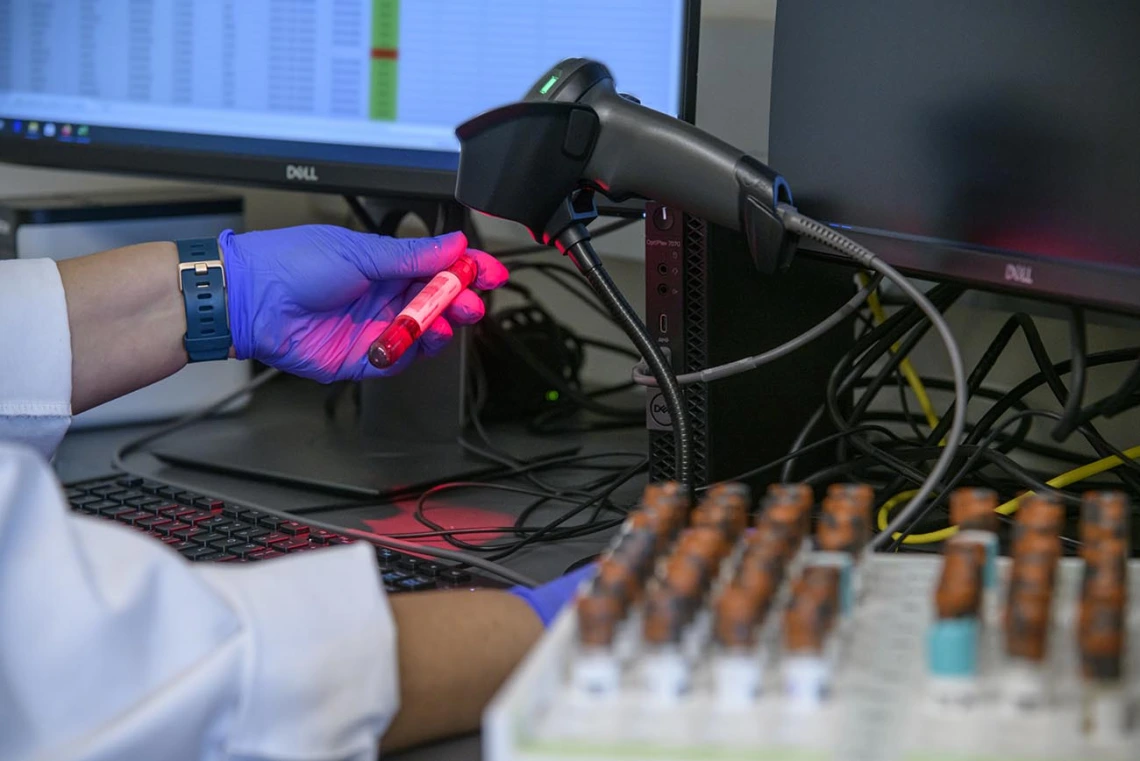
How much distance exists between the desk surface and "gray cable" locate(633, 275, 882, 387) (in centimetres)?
12

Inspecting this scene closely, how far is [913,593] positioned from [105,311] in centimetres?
67

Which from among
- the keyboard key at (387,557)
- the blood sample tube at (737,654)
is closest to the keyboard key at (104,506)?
the keyboard key at (387,557)

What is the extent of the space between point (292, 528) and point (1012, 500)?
0.46 meters

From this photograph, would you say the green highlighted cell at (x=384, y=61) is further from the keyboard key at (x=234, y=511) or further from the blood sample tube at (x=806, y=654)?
the blood sample tube at (x=806, y=654)

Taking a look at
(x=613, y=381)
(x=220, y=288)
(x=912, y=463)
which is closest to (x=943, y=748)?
(x=912, y=463)

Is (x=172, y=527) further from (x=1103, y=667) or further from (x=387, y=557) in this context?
(x=1103, y=667)

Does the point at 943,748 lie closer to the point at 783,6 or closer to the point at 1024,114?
the point at 1024,114

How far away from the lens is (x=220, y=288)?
97cm

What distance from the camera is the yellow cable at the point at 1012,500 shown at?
784 millimetres

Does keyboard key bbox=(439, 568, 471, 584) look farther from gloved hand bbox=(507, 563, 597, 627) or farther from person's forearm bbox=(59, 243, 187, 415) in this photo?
person's forearm bbox=(59, 243, 187, 415)

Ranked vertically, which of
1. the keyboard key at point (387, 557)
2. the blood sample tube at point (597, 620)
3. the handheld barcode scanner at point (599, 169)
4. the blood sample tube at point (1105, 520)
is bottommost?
the keyboard key at point (387, 557)

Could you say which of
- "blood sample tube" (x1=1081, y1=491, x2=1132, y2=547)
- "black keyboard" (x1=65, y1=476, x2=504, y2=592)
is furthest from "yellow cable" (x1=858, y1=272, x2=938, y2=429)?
"blood sample tube" (x1=1081, y1=491, x2=1132, y2=547)

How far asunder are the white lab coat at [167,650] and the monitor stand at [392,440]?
49cm

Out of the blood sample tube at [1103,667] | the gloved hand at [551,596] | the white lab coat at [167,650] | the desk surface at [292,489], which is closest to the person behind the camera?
the blood sample tube at [1103,667]
